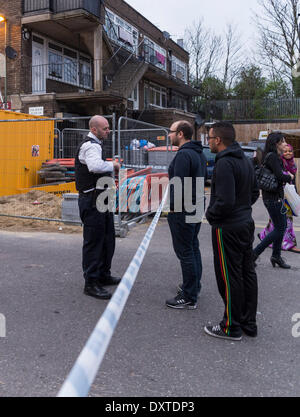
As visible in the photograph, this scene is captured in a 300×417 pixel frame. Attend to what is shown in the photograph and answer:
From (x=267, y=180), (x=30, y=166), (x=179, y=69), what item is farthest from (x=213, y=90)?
(x=267, y=180)

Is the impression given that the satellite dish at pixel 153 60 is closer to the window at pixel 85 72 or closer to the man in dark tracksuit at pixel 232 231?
the window at pixel 85 72

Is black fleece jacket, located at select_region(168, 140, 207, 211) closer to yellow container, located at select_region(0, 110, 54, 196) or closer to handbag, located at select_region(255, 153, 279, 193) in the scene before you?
handbag, located at select_region(255, 153, 279, 193)

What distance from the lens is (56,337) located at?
342 centimetres

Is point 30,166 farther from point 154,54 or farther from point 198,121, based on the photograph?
point 154,54

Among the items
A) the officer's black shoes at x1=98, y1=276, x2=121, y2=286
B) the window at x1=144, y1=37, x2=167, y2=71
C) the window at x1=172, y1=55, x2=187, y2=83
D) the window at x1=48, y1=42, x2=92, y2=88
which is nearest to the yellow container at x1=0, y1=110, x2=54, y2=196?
the officer's black shoes at x1=98, y1=276, x2=121, y2=286

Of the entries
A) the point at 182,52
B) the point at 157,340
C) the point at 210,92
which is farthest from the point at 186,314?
the point at 210,92

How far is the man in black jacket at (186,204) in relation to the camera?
398 cm

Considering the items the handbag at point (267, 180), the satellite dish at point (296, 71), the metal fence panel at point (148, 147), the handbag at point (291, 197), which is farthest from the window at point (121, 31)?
the handbag at point (267, 180)

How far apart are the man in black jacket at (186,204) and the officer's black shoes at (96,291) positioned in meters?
0.70

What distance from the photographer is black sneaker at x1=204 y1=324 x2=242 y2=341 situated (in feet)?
11.3

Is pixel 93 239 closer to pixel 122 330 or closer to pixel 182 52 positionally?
pixel 122 330

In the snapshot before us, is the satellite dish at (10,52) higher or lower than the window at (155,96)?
lower

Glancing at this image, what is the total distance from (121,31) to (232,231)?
22.7 m

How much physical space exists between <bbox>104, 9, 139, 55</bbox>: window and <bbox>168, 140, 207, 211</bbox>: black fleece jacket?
65.3 ft
